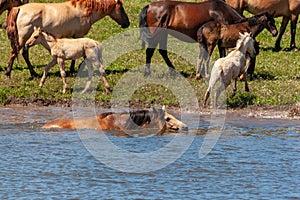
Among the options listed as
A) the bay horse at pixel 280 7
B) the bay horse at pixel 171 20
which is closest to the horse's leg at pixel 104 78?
the bay horse at pixel 171 20

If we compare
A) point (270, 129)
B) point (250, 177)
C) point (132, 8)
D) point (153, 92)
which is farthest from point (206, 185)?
point (132, 8)

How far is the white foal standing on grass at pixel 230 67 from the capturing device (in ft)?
50.6

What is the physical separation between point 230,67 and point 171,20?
309cm

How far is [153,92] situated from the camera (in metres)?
16.5

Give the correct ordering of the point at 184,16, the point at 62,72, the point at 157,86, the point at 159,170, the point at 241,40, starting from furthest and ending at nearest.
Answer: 1. the point at 184,16
2. the point at 157,86
3. the point at 62,72
4. the point at 241,40
5. the point at 159,170

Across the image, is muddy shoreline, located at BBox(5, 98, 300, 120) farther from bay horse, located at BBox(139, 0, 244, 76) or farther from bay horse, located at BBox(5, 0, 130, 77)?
bay horse, located at BBox(139, 0, 244, 76)

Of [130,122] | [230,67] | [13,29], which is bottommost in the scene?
[130,122]

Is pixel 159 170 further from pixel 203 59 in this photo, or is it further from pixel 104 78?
pixel 203 59

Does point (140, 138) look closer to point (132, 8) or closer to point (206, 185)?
point (206, 185)

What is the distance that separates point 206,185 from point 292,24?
1133cm

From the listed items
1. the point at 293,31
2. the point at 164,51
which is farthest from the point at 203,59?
the point at 293,31

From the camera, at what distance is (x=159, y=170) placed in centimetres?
1143

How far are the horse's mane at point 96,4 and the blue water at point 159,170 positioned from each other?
412 cm

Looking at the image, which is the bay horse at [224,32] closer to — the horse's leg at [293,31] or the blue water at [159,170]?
the blue water at [159,170]
